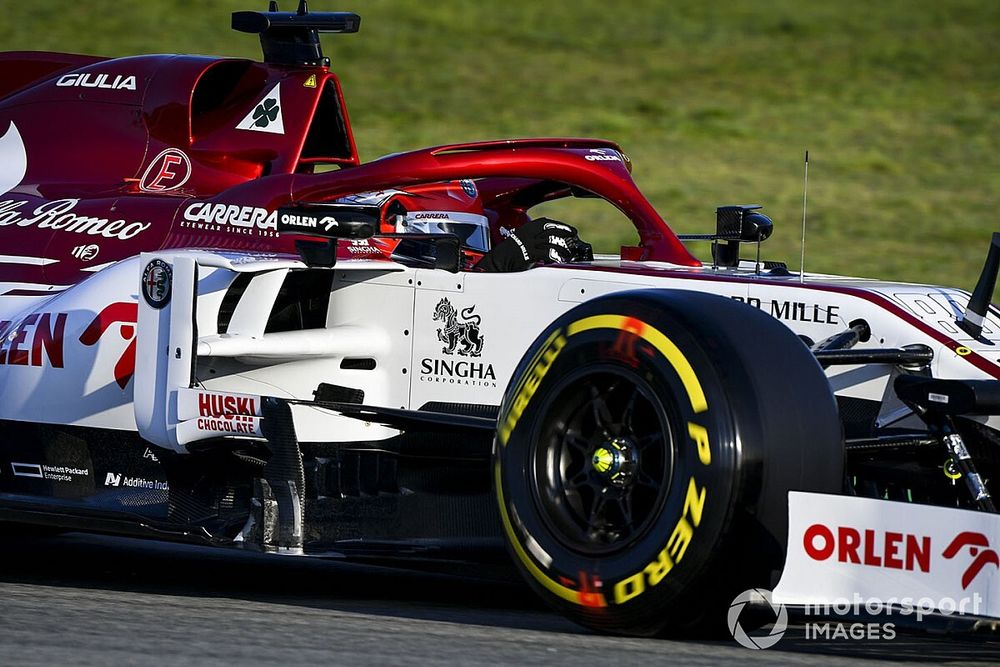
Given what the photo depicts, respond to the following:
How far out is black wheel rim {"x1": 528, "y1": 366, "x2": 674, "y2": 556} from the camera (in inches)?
186

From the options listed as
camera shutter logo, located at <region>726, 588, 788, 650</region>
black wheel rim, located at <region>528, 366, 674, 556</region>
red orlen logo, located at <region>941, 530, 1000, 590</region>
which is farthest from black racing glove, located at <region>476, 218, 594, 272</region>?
red orlen logo, located at <region>941, 530, 1000, 590</region>

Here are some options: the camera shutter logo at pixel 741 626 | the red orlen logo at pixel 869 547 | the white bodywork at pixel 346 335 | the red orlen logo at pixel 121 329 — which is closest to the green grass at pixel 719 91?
the white bodywork at pixel 346 335

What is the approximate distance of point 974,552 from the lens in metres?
4.26

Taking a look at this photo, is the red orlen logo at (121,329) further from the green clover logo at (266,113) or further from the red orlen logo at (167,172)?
the green clover logo at (266,113)

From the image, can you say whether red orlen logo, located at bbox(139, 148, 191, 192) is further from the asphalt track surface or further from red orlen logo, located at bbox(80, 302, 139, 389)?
the asphalt track surface

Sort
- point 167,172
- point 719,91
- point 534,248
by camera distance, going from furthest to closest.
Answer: point 719,91, point 167,172, point 534,248

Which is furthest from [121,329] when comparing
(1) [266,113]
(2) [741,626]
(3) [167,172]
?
(2) [741,626]

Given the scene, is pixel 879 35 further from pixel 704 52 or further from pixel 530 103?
pixel 530 103

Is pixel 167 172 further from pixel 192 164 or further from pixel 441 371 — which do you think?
pixel 441 371

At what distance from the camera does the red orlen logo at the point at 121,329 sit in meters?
6.11

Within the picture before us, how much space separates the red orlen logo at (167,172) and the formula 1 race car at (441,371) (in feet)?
0.05

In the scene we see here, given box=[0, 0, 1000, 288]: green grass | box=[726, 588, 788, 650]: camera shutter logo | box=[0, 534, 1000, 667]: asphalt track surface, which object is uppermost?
box=[0, 0, 1000, 288]: green grass

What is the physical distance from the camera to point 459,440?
18.0 ft

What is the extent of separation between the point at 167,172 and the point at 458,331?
2.08 m
